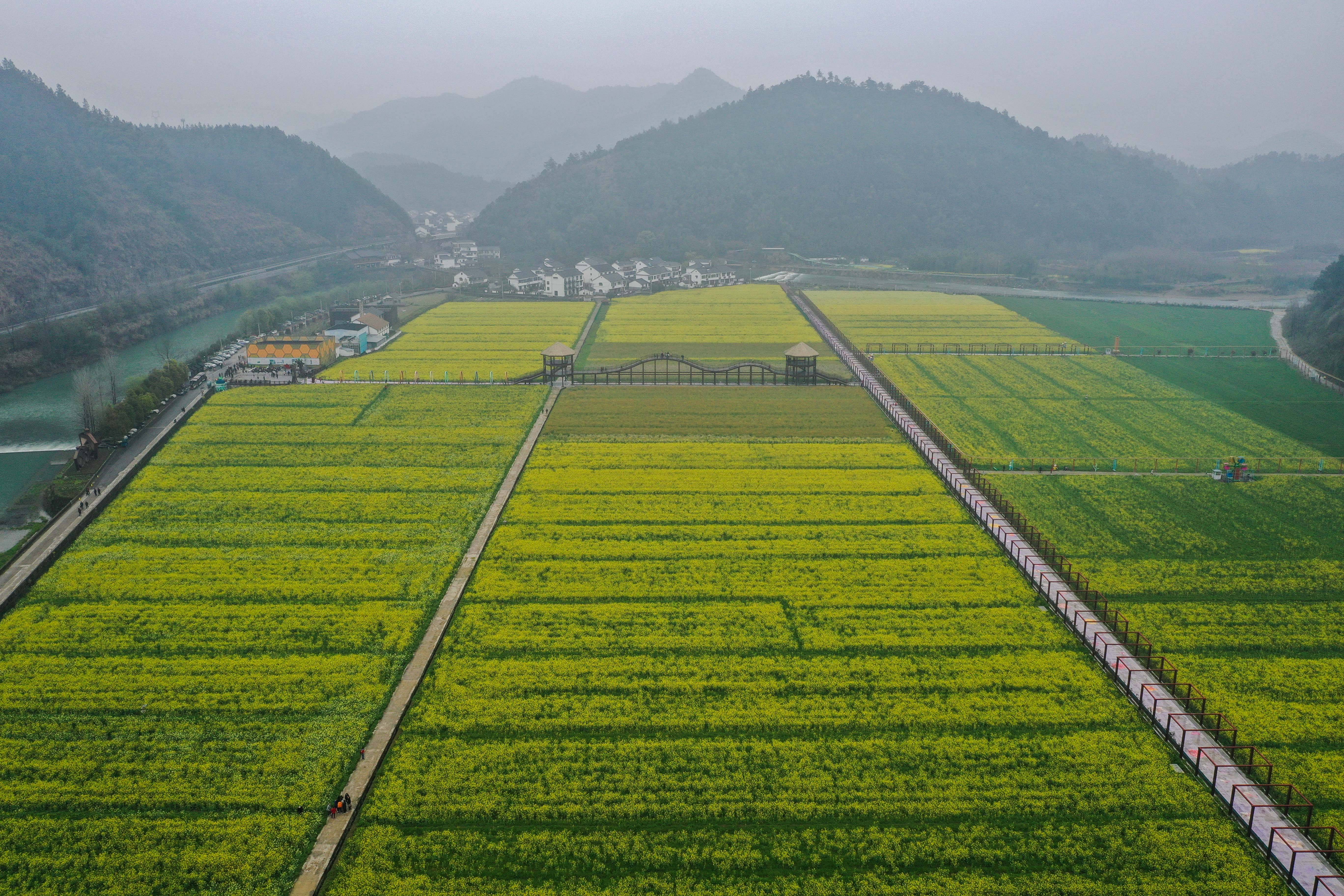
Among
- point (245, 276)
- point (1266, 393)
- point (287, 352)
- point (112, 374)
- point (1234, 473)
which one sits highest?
point (245, 276)

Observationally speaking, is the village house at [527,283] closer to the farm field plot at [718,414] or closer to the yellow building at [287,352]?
the yellow building at [287,352]

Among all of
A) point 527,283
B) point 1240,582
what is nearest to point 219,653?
point 1240,582

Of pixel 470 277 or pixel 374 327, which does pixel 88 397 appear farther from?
pixel 470 277

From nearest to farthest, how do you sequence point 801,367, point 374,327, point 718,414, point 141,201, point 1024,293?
point 718,414, point 801,367, point 374,327, point 1024,293, point 141,201

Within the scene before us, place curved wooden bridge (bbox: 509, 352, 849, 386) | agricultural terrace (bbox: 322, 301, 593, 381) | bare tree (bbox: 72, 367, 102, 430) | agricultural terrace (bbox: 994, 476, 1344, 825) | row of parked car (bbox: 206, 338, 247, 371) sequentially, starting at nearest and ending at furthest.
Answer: agricultural terrace (bbox: 994, 476, 1344, 825), bare tree (bbox: 72, 367, 102, 430), curved wooden bridge (bbox: 509, 352, 849, 386), agricultural terrace (bbox: 322, 301, 593, 381), row of parked car (bbox: 206, 338, 247, 371)

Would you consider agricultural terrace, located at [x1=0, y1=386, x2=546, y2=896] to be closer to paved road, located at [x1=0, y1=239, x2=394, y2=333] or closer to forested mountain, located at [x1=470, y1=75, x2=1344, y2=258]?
paved road, located at [x1=0, y1=239, x2=394, y2=333]

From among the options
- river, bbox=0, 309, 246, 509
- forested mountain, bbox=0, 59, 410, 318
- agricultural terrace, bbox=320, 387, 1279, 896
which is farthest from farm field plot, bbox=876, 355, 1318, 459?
forested mountain, bbox=0, 59, 410, 318
